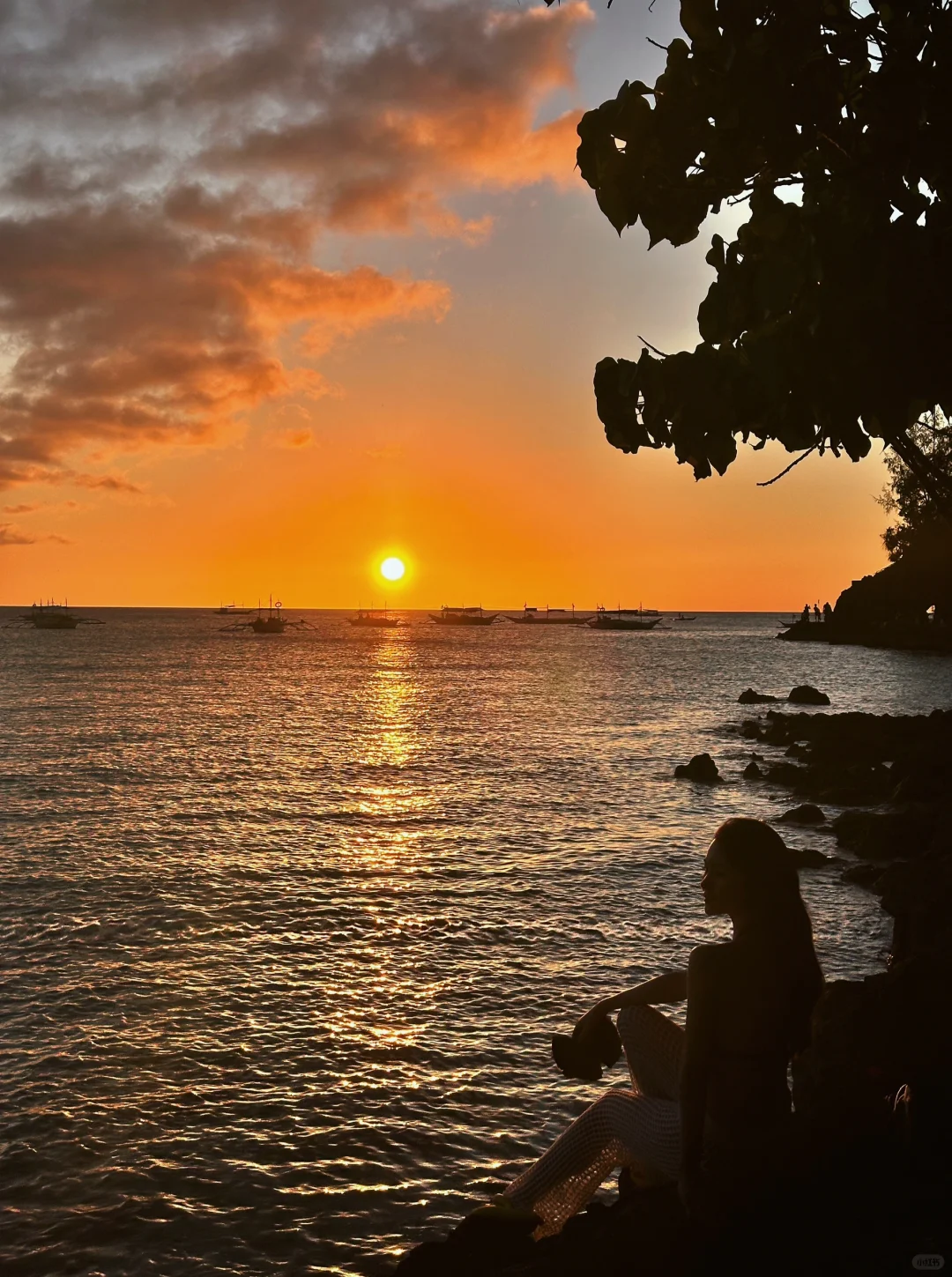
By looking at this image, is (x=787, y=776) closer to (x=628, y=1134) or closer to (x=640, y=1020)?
(x=640, y=1020)

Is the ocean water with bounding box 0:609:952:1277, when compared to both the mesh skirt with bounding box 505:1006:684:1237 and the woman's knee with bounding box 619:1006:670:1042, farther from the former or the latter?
the woman's knee with bounding box 619:1006:670:1042

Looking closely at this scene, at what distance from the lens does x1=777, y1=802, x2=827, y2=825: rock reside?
24.1 m

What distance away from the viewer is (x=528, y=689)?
74.4 metres

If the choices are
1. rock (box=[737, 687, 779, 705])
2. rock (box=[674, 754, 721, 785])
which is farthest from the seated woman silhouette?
rock (box=[737, 687, 779, 705])

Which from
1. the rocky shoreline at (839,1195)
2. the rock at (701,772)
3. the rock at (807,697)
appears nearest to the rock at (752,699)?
the rock at (807,697)

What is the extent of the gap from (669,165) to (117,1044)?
10.1 metres

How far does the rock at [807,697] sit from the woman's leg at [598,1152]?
56.2 meters

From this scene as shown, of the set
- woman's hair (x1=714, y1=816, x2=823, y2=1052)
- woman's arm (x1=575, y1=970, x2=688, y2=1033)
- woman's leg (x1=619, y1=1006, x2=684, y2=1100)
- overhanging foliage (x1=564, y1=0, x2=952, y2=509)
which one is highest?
overhanging foliage (x1=564, y1=0, x2=952, y2=509)

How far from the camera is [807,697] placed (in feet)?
195

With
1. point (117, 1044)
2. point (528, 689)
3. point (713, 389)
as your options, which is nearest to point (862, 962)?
point (117, 1044)

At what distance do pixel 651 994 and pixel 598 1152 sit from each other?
0.90 meters

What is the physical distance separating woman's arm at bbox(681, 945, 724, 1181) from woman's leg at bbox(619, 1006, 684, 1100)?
0.45 meters

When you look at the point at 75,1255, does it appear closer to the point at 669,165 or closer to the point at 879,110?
the point at 669,165

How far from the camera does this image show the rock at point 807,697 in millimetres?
58662
